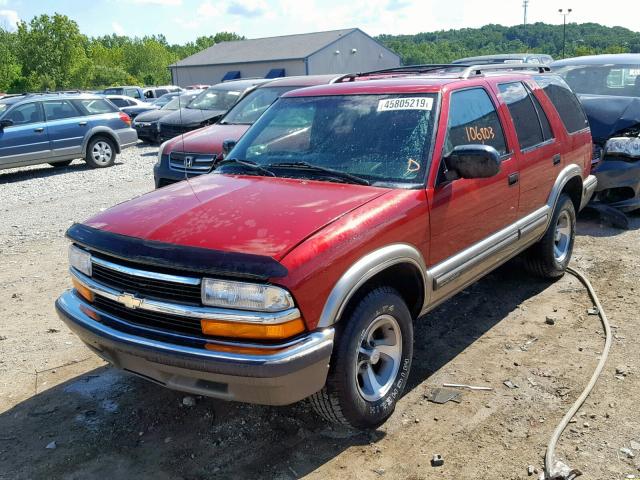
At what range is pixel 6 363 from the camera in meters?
4.41

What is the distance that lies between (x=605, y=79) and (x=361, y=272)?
7.51 m

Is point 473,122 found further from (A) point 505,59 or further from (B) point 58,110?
(B) point 58,110

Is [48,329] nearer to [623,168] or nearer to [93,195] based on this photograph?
[93,195]

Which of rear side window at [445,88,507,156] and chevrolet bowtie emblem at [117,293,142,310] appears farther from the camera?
rear side window at [445,88,507,156]

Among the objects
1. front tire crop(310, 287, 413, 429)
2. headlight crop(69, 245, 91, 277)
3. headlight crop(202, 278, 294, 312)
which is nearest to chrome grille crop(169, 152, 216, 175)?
headlight crop(69, 245, 91, 277)

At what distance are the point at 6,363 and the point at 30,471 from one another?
146 centimetres

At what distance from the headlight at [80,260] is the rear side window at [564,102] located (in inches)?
160

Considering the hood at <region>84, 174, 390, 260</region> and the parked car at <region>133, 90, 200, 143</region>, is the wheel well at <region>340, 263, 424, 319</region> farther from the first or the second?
the parked car at <region>133, 90, 200, 143</region>

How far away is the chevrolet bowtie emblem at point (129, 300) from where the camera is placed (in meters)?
3.06

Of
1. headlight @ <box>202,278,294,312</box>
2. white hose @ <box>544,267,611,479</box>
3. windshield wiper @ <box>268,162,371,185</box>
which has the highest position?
windshield wiper @ <box>268,162,371,185</box>

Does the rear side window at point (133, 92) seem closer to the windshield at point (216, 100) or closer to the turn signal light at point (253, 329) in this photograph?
the windshield at point (216, 100)

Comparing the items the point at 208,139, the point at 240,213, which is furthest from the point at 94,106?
the point at 240,213

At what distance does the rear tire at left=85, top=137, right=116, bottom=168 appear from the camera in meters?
13.7

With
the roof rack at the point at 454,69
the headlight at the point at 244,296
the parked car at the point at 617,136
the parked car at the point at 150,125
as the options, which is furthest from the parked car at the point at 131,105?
the headlight at the point at 244,296
